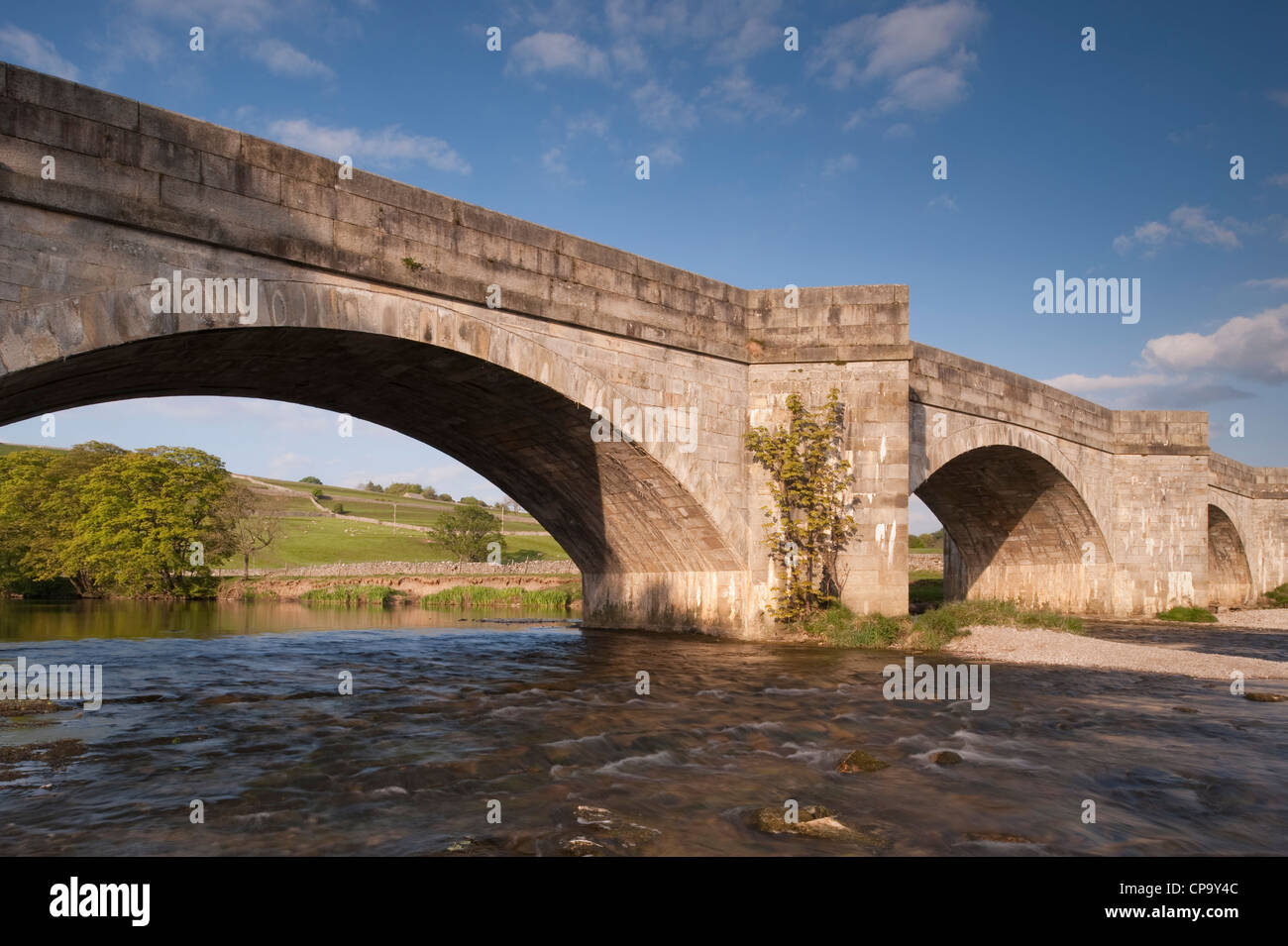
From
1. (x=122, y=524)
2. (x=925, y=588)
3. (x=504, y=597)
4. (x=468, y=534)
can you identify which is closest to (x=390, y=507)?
(x=468, y=534)

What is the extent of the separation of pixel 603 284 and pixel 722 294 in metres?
3.05

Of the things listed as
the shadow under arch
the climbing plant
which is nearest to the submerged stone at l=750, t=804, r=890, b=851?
the shadow under arch

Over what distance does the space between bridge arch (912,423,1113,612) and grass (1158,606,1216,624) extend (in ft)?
5.38

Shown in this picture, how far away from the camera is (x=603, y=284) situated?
1388 cm

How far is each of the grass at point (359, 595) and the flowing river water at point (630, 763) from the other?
23729 mm

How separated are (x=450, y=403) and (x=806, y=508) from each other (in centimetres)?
679

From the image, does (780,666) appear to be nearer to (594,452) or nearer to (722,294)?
(594,452)

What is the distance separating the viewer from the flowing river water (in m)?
5.03

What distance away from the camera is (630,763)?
691 cm

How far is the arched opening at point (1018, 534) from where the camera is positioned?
80.6ft

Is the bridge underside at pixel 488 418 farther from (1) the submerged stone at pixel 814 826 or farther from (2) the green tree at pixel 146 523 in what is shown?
(2) the green tree at pixel 146 523

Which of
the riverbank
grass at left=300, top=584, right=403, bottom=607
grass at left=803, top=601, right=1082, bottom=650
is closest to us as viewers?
grass at left=803, top=601, right=1082, bottom=650

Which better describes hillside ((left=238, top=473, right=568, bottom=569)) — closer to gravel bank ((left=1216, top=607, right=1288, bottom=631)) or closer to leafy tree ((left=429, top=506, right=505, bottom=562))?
leafy tree ((left=429, top=506, right=505, bottom=562))

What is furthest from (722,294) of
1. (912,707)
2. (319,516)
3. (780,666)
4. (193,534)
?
(319,516)
